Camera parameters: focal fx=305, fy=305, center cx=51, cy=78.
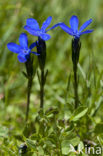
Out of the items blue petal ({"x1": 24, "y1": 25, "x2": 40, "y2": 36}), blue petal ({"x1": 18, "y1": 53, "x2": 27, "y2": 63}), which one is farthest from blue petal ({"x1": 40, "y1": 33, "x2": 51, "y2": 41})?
blue petal ({"x1": 18, "y1": 53, "x2": 27, "y2": 63})

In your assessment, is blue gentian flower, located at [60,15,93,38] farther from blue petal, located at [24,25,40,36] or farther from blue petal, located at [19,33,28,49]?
blue petal, located at [19,33,28,49]

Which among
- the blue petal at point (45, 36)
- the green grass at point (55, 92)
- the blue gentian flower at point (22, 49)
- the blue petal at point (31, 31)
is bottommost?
the green grass at point (55, 92)

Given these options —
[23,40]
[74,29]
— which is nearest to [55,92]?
[23,40]

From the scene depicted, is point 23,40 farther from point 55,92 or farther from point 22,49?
point 55,92

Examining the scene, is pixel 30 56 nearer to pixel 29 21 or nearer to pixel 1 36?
pixel 29 21

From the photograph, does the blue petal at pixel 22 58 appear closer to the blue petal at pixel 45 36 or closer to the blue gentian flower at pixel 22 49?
the blue gentian flower at pixel 22 49

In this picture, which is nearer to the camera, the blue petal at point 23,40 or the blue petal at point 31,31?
the blue petal at point 31,31

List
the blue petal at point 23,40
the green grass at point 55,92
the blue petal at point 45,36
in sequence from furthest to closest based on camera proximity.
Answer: the blue petal at point 23,40 → the green grass at point 55,92 → the blue petal at point 45,36

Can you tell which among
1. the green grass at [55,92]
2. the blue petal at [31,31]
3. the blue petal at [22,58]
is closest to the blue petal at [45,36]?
the blue petal at [31,31]

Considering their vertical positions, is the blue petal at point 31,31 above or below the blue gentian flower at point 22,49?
above
